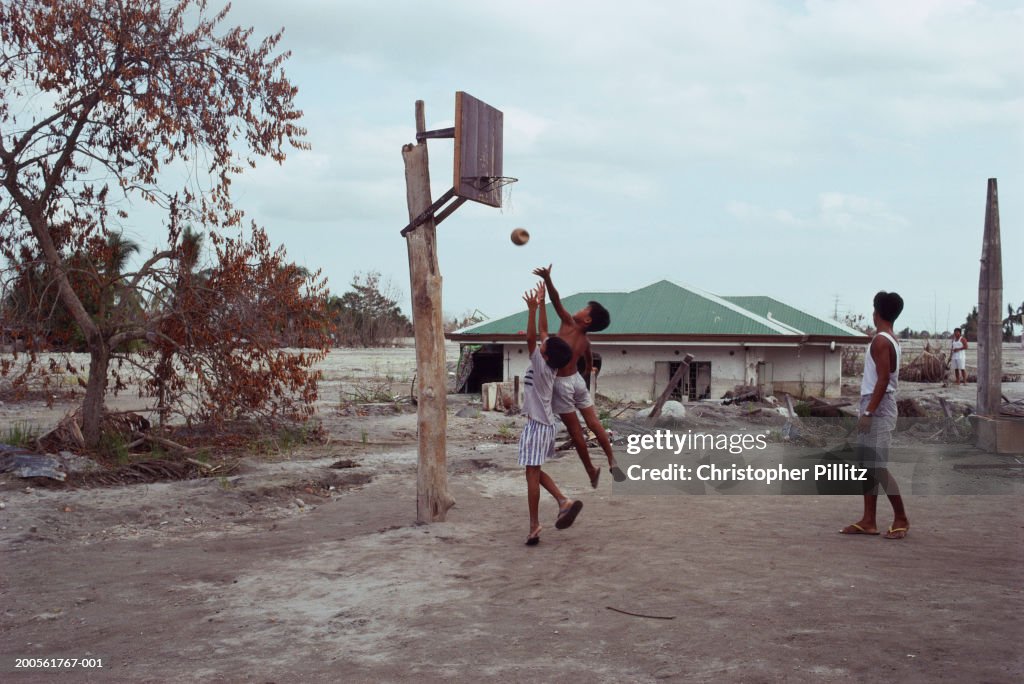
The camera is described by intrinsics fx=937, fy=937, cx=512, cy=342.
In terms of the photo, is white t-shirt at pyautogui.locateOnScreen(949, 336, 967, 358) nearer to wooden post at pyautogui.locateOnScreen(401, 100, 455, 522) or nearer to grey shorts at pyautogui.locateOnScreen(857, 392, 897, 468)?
grey shorts at pyautogui.locateOnScreen(857, 392, 897, 468)

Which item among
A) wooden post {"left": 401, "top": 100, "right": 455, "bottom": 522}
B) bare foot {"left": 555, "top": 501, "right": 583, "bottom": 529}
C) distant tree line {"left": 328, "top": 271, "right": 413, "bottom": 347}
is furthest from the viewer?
distant tree line {"left": 328, "top": 271, "right": 413, "bottom": 347}

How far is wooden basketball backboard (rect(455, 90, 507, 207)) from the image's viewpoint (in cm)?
851

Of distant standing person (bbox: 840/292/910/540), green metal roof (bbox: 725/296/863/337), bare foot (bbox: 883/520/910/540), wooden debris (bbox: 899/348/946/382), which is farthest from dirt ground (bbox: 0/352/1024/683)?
wooden debris (bbox: 899/348/946/382)

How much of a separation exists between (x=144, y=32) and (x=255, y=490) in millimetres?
7039

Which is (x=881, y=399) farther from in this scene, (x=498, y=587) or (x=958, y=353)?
(x=958, y=353)

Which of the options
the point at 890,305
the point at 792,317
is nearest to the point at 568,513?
the point at 890,305

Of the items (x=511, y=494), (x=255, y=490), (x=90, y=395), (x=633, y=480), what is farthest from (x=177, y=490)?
(x=633, y=480)

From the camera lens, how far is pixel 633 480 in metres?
12.6

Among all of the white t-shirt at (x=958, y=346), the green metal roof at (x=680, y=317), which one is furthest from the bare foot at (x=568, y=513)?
the white t-shirt at (x=958, y=346)

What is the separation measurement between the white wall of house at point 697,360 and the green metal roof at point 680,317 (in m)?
0.57

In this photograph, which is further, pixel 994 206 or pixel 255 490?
pixel 994 206

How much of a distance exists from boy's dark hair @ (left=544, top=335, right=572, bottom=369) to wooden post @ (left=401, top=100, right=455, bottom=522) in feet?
4.32

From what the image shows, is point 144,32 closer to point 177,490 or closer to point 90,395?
point 90,395

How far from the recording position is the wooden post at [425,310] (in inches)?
355
